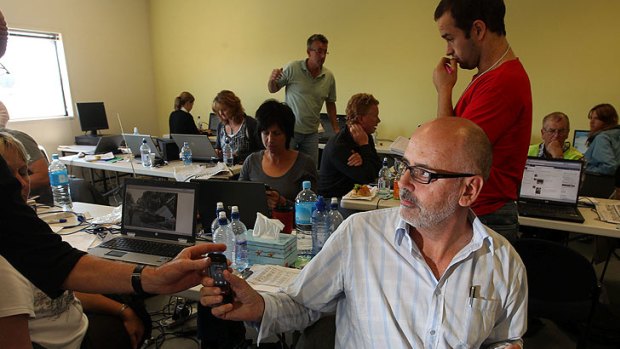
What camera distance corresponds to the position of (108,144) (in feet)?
16.1

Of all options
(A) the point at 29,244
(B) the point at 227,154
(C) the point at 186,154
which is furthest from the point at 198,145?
(A) the point at 29,244

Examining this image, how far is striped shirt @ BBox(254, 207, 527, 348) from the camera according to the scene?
1.11 metres

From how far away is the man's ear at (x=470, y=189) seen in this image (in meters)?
1.14

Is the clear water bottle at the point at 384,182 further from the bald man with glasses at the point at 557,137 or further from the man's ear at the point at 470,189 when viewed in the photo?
the man's ear at the point at 470,189

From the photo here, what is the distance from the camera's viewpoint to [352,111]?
9.89 feet

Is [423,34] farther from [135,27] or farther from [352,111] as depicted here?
[135,27]

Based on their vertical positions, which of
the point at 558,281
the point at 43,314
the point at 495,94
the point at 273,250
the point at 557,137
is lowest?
the point at 558,281

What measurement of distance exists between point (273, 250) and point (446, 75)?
45.2 inches

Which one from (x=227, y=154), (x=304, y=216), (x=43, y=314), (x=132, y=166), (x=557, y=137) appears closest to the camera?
(x=43, y=314)

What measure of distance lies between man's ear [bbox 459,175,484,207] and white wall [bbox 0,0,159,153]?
20.1ft

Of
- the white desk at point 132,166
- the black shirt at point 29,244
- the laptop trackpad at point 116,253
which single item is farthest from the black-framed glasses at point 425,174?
the white desk at point 132,166

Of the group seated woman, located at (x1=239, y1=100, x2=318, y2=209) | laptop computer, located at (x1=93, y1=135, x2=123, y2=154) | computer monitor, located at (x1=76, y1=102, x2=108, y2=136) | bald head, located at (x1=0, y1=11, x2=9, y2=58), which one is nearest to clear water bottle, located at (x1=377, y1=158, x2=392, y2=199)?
seated woman, located at (x1=239, y1=100, x2=318, y2=209)

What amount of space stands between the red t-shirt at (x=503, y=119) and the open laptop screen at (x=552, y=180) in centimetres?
132

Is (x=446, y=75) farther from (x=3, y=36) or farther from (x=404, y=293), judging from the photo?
(x=3, y=36)
